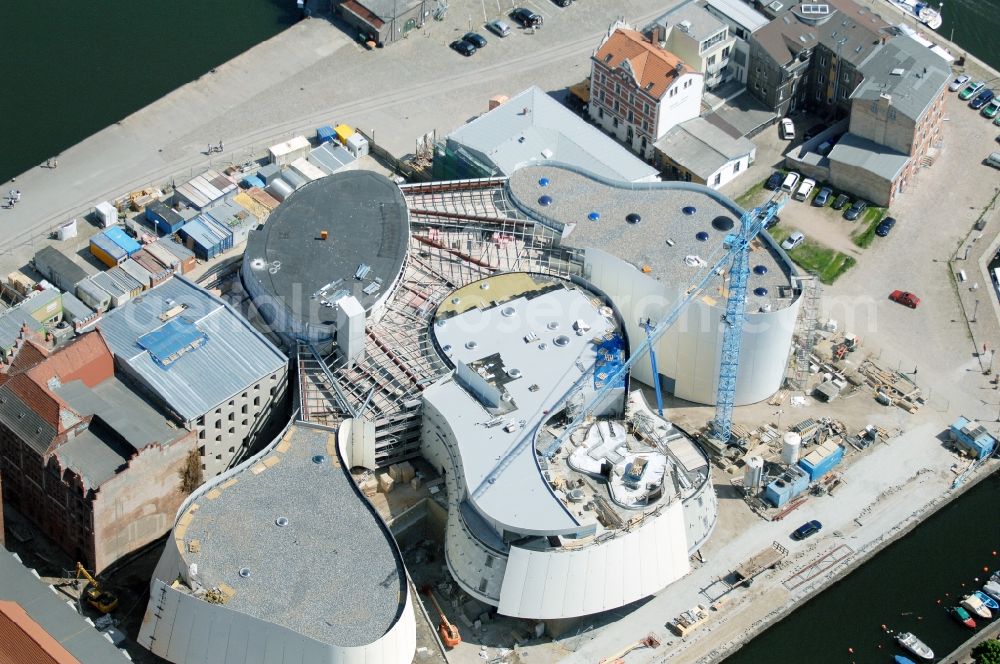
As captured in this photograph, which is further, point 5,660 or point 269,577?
point 269,577

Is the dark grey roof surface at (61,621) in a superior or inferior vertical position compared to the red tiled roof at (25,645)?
inferior

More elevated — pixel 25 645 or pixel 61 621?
pixel 25 645

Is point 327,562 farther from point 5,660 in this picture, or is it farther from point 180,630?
point 5,660

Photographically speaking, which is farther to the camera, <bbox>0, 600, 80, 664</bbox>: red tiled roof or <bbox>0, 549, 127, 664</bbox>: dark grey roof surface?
<bbox>0, 549, 127, 664</bbox>: dark grey roof surface

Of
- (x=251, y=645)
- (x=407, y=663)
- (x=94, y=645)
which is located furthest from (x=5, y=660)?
(x=407, y=663)

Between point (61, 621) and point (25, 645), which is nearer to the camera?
point (25, 645)
